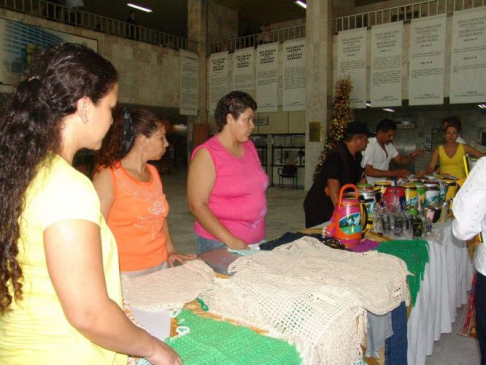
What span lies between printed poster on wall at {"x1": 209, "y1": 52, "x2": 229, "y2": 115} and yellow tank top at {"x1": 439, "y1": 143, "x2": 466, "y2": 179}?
32.2 feet

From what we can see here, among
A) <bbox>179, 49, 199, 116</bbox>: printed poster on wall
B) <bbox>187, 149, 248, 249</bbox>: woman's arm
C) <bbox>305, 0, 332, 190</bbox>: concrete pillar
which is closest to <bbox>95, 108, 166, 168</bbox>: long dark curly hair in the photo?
<bbox>187, 149, 248, 249</bbox>: woman's arm

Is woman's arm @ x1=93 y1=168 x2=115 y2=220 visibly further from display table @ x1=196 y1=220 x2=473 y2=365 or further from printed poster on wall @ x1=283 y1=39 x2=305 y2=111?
printed poster on wall @ x1=283 y1=39 x2=305 y2=111

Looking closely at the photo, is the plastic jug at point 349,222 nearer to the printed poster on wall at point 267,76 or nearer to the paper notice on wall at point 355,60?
the paper notice on wall at point 355,60

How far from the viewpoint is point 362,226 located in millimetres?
2307

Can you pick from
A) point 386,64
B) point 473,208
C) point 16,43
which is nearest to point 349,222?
point 473,208

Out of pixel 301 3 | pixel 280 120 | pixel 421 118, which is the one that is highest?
pixel 301 3

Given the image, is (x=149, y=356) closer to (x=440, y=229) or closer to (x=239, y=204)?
(x=239, y=204)

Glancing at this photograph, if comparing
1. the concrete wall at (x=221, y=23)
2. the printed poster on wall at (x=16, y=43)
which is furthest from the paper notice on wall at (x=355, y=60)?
the printed poster on wall at (x=16, y=43)

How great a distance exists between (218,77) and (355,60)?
16.6 ft

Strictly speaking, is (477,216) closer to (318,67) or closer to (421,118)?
(318,67)

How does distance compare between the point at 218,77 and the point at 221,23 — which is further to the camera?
the point at 221,23

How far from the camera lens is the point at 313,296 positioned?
1.37 meters

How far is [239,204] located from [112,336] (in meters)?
1.60

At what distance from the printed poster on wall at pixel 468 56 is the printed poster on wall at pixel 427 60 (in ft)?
0.88
